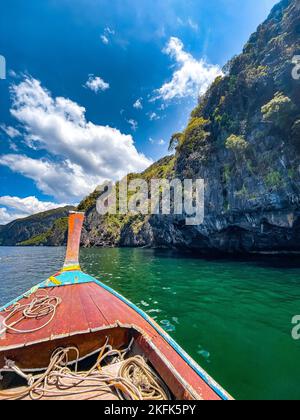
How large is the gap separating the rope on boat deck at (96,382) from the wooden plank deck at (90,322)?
13.5 inches

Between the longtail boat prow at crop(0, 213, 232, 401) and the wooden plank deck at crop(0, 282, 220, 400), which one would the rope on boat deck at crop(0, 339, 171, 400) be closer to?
the longtail boat prow at crop(0, 213, 232, 401)

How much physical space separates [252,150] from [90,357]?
76.5 feet

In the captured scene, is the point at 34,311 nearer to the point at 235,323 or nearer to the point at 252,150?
the point at 235,323

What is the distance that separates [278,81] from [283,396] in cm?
2475

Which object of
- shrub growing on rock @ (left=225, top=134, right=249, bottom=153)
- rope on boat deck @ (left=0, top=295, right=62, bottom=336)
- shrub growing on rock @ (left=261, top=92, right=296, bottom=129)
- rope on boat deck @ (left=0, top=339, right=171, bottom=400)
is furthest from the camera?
shrub growing on rock @ (left=225, top=134, right=249, bottom=153)

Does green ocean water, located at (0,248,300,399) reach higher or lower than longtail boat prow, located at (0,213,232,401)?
lower

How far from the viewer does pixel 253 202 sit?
20.7 metres

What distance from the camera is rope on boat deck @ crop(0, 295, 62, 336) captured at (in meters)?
3.79

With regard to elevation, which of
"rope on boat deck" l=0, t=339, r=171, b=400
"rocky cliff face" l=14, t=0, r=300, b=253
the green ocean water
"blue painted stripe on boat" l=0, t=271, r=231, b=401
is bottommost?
the green ocean water

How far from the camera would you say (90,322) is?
411 centimetres

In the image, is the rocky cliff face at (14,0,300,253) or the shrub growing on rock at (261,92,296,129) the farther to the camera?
the rocky cliff face at (14,0,300,253)

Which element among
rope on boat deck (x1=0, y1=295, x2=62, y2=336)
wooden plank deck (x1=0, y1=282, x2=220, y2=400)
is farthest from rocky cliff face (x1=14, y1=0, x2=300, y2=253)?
rope on boat deck (x1=0, y1=295, x2=62, y2=336)
